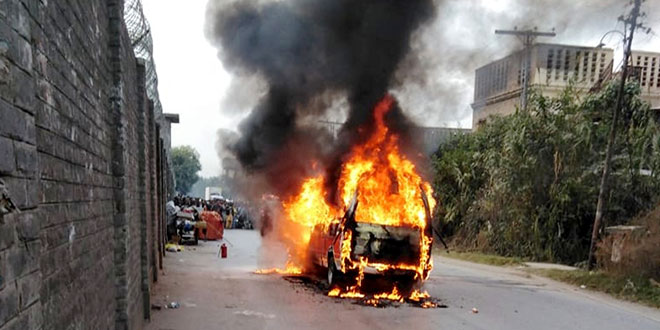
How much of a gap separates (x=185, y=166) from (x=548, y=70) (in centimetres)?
5371

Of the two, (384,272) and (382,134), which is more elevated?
(382,134)

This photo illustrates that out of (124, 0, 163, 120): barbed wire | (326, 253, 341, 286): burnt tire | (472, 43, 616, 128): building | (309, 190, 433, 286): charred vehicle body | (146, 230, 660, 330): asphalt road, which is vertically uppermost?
(472, 43, 616, 128): building

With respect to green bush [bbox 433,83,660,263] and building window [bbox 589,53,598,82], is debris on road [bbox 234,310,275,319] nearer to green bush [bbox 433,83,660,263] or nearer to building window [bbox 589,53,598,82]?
green bush [bbox 433,83,660,263]

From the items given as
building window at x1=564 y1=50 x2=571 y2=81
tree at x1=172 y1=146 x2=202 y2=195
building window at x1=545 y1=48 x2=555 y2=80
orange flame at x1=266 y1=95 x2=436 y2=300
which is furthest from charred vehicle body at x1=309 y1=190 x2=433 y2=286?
tree at x1=172 y1=146 x2=202 y2=195

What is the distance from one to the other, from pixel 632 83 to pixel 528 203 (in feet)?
16.7

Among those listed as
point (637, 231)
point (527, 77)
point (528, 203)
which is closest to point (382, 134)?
point (637, 231)

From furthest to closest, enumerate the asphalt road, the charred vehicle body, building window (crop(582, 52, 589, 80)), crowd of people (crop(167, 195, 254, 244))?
building window (crop(582, 52, 589, 80))
crowd of people (crop(167, 195, 254, 244))
the charred vehicle body
the asphalt road

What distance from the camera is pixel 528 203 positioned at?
18.1 metres

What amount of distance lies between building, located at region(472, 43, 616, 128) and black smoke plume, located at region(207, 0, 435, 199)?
3847 millimetres

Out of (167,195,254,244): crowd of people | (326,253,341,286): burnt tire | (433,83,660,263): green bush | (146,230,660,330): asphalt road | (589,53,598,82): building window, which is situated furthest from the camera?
(167,195,254,244): crowd of people

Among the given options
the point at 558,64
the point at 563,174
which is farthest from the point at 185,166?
the point at 563,174

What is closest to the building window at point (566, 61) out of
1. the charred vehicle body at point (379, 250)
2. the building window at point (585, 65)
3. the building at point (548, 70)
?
the building at point (548, 70)

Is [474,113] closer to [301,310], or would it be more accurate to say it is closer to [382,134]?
[382,134]

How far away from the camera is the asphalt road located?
7.88 m
